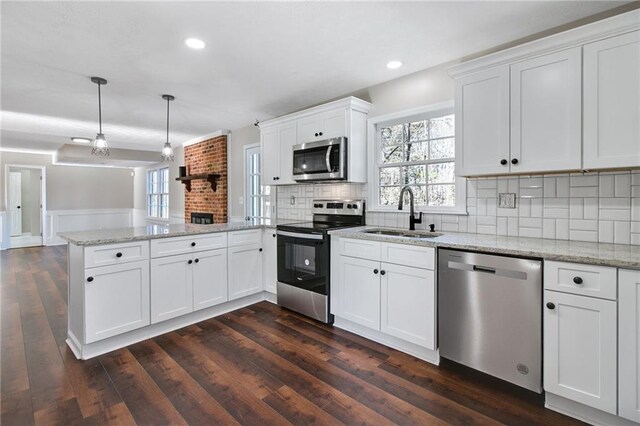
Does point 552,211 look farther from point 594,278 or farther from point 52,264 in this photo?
point 52,264

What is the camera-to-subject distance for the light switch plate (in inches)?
97.3

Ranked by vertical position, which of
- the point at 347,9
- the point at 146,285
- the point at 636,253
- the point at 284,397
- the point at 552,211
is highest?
the point at 347,9

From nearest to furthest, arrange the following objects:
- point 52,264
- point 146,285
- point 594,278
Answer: point 594,278 → point 146,285 → point 52,264

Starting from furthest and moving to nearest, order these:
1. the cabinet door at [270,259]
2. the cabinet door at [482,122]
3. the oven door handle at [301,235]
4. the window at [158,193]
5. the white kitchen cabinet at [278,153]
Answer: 1. the window at [158,193]
2. the white kitchen cabinet at [278,153]
3. the cabinet door at [270,259]
4. the oven door handle at [301,235]
5. the cabinet door at [482,122]

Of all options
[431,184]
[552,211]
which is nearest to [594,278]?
[552,211]

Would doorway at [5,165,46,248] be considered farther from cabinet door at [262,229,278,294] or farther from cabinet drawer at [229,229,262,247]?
cabinet door at [262,229,278,294]

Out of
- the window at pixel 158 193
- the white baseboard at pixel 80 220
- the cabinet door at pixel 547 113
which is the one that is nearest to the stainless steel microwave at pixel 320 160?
the cabinet door at pixel 547 113

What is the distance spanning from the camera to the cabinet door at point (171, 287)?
281 cm

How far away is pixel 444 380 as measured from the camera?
2141 mm

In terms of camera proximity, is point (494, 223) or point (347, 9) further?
point (494, 223)

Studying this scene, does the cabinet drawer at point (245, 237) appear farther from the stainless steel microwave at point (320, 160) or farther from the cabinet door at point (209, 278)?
the stainless steel microwave at point (320, 160)

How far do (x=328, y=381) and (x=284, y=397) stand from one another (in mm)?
324

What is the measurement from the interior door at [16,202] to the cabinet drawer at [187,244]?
853 centimetres

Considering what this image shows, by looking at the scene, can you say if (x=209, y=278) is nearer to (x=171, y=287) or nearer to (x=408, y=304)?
(x=171, y=287)
